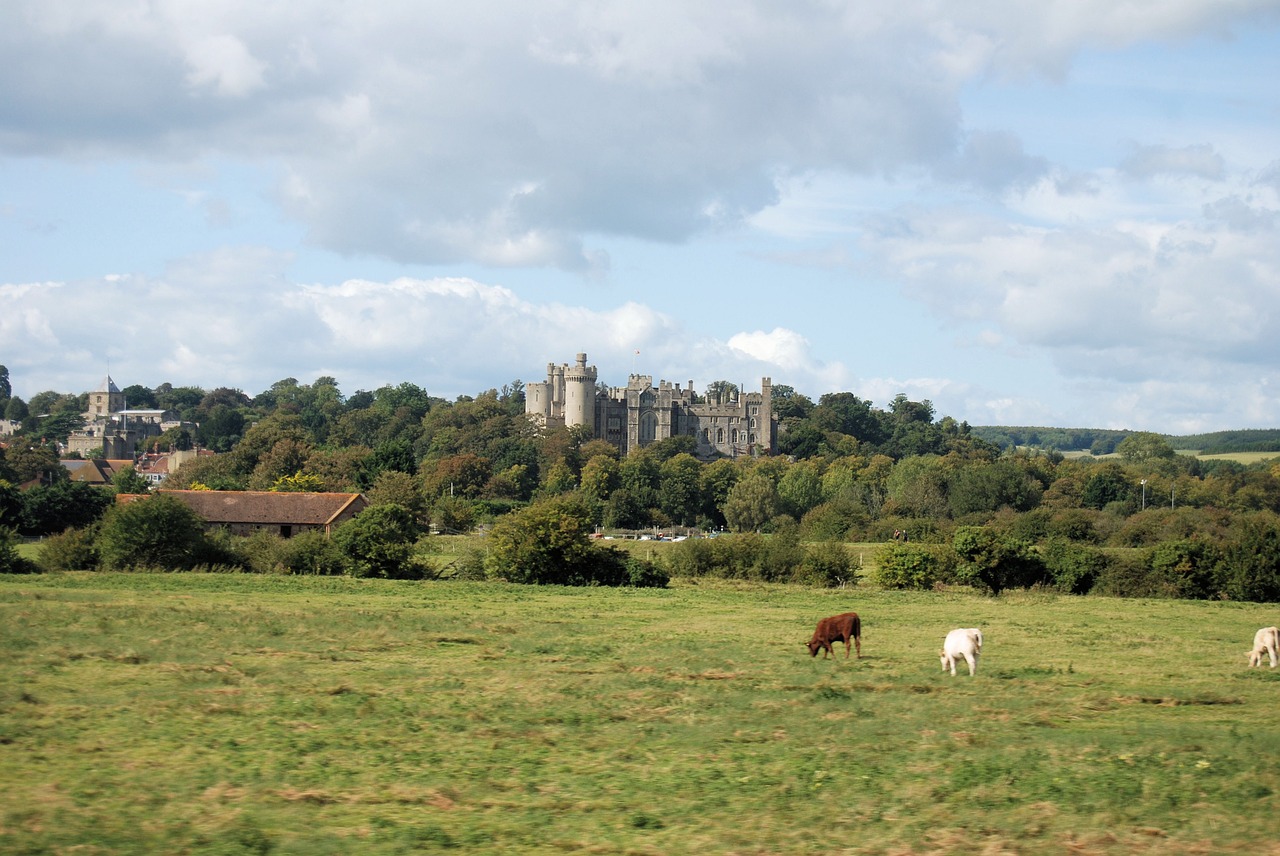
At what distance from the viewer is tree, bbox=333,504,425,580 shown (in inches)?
1743

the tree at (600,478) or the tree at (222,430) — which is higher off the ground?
the tree at (222,430)

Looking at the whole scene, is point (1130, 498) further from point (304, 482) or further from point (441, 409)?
point (441, 409)

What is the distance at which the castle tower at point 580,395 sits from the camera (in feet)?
465

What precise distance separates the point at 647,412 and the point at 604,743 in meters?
132

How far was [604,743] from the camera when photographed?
13570 mm

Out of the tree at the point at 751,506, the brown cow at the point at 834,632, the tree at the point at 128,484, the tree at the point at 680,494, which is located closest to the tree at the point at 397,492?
the tree at the point at 128,484

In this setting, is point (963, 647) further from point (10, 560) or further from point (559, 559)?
point (10, 560)

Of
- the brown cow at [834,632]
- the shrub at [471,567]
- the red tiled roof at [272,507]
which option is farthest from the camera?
the red tiled roof at [272,507]

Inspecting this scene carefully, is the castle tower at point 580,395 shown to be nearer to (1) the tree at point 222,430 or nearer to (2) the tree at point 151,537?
(1) the tree at point 222,430

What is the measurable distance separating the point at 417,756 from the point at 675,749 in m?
2.60

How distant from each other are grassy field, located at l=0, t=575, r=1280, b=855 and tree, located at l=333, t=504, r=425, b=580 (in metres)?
19.4

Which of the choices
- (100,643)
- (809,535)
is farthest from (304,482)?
(100,643)

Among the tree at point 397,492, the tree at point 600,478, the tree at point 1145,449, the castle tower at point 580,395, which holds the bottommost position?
the tree at point 397,492

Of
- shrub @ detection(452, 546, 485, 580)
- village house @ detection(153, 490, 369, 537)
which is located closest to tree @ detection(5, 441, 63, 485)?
village house @ detection(153, 490, 369, 537)
